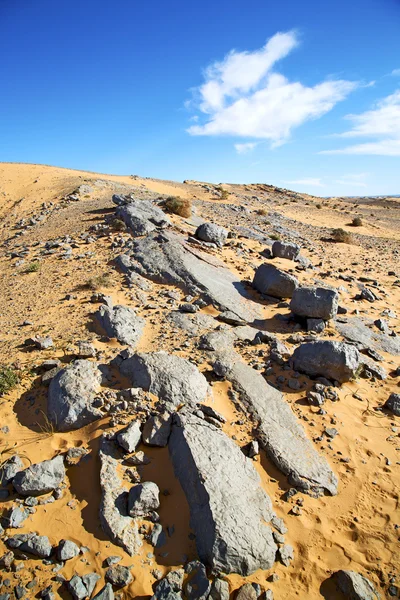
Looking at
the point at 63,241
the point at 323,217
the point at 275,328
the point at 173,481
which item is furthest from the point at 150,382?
the point at 323,217

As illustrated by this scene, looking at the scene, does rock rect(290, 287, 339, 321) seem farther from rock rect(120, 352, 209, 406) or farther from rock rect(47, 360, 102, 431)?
rock rect(47, 360, 102, 431)

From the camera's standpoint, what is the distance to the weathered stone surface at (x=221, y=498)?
3.83m

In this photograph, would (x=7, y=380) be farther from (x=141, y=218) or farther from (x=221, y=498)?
(x=141, y=218)

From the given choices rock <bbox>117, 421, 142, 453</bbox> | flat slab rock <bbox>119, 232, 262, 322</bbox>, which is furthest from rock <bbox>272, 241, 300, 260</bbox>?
rock <bbox>117, 421, 142, 453</bbox>

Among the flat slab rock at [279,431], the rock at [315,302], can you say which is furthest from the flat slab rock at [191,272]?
the flat slab rock at [279,431]

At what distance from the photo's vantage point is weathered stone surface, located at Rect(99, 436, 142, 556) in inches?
154

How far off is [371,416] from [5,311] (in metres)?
8.52

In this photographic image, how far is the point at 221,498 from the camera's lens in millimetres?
4184

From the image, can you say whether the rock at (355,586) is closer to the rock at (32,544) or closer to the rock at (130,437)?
the rock at (130,437)

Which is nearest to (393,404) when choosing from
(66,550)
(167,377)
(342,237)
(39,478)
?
(167,377)

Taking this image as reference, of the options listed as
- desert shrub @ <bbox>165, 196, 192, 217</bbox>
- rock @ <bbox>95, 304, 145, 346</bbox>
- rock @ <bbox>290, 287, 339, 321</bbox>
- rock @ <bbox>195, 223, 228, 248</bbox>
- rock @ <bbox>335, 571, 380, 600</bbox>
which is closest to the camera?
rock @ <bbox>335, 571, 380, 600</bbox>

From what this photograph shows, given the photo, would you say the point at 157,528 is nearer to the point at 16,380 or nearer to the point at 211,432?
the point at 211,432

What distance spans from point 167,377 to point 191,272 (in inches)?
179

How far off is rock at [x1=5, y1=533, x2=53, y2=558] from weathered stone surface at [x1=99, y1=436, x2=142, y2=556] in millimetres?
630
